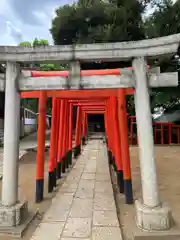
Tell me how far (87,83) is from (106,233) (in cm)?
236

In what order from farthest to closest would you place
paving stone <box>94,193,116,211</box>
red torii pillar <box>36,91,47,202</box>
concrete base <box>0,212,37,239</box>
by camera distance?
red torii pillar <box>36,91,47,202</box> < paving stone <box>94,193,116,211</box> < concrete base <box>0,212,37,239</box>

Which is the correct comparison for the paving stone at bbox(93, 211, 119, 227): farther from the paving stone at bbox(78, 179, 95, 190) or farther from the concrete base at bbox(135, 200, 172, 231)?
the paving stone at bbox(78, 179, 95, 190)

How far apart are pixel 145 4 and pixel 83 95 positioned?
1154cm

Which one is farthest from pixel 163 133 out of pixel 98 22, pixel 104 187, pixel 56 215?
pixel 56 215

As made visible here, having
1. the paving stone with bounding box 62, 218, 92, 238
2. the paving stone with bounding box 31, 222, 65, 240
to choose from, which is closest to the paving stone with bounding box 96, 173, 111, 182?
the paving stone with bounding box 62, 218, 92, 238

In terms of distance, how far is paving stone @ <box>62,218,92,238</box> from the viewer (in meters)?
3.78

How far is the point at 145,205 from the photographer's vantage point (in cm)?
389

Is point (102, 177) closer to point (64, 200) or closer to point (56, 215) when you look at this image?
point (64, 200)

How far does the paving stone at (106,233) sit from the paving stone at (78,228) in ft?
0.35

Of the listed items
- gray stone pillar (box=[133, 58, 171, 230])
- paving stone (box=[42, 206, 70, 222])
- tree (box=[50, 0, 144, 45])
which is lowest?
paving stone (box=[42, 206, 70, 222])

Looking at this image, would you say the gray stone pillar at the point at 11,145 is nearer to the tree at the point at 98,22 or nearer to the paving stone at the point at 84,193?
the paving stone at the point at 84,193

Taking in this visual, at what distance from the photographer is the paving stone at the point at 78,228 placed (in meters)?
3.78

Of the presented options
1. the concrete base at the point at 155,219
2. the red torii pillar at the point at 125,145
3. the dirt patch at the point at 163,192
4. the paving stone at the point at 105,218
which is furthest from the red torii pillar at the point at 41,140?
the concrete base at the point at 155,219

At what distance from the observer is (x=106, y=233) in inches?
150
